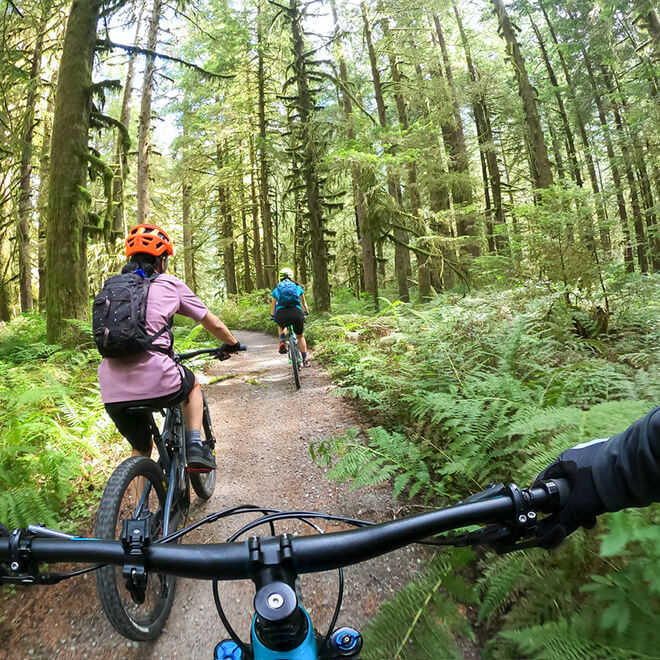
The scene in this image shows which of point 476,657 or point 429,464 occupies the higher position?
point 429,464

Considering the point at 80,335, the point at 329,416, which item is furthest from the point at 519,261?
the point at 80,335

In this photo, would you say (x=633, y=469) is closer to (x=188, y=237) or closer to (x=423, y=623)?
(x=423, y=623)

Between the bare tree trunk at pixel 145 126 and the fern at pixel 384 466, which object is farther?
the bare tree trunk at pixel 145 126

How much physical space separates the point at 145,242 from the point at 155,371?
1045 mm

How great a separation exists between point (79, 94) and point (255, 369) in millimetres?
6804

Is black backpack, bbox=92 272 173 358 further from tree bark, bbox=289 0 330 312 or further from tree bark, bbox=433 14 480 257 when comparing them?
tree bark, bbox=433 14 480 257

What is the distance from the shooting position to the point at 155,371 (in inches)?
109

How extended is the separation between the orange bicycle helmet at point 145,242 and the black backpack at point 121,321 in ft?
1.33

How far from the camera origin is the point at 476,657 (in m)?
2.08

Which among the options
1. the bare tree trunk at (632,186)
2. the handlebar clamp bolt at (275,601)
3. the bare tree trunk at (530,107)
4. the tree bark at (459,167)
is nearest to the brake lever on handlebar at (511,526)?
the handlebar clamp bolt at (275,601)

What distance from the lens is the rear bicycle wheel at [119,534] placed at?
6.93 feet

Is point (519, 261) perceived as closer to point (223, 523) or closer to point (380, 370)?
point (380, 370)

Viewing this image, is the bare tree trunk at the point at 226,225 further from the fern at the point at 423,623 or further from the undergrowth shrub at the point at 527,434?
the fern at the point at 423,623

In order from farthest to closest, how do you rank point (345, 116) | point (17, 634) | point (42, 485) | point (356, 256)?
point (356, 256) → point (345, 116) → point (42, 485) → point (17, 634)
